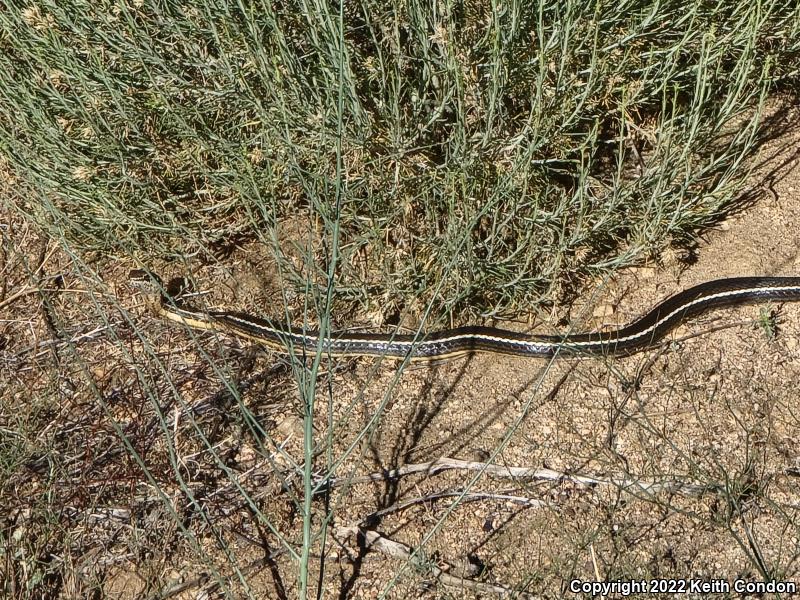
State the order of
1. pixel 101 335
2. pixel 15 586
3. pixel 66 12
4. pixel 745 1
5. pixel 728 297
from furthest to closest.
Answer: pixel 101 335 < pixel 728 297 < pixel 66 12 < pixel 745 1 < pixel 15 586

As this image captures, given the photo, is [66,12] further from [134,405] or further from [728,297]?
[728,297]

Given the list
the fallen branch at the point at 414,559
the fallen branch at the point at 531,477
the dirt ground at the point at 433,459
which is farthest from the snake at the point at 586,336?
the fallen branch at the point at 414,559

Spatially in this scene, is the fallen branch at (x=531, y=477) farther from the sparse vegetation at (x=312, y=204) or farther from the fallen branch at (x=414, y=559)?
the fallen branch at (x=414, y=559)

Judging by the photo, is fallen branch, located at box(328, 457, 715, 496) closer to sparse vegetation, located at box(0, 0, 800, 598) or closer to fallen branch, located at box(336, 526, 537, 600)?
sparse vegetation, located at box(0, 0, 800, 598)

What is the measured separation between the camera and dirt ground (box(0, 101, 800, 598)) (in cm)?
381

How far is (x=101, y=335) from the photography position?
5340 mm

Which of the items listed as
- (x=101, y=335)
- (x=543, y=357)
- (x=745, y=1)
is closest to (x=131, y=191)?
(x=101, y=335)

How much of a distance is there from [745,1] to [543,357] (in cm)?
222

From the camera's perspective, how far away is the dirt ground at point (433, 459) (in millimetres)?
3814

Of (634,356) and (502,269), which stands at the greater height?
(502,269)

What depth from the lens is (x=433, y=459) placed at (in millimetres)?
4359

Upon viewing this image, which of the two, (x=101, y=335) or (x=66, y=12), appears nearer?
(x=66, y=12)

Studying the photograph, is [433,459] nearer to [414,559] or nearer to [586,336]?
[414,559]

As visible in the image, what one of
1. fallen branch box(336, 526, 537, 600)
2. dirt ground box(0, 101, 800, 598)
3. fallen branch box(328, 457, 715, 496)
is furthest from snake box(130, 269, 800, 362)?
fallen branch box(336, 526, 537, 600)
